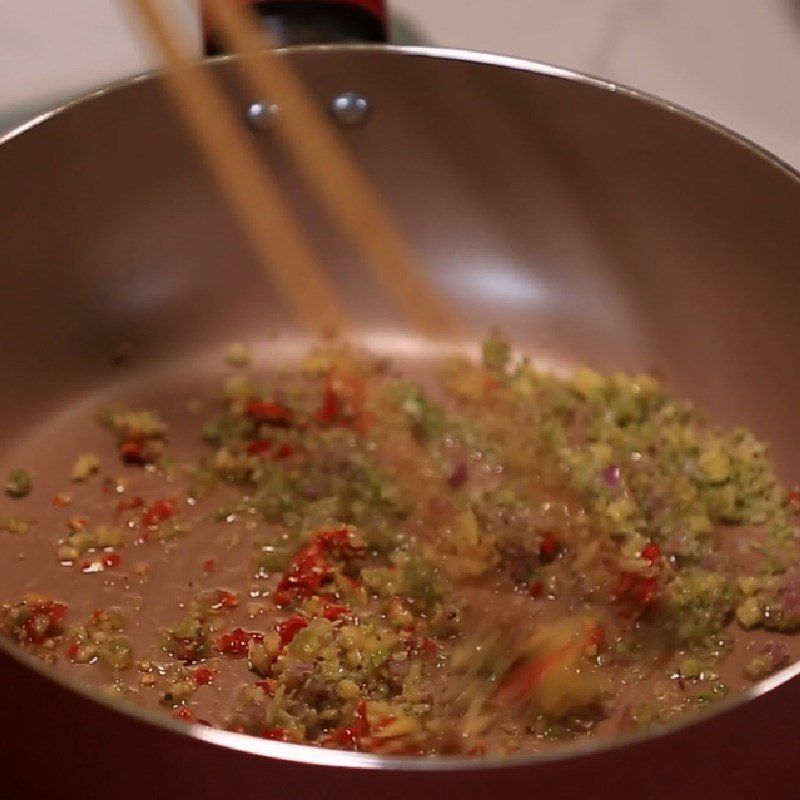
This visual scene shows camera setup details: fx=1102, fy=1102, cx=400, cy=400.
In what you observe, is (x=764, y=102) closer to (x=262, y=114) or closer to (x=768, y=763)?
(x=262, y=114)

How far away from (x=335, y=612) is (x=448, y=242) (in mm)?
459

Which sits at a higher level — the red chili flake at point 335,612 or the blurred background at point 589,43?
the blurred background at point 589,43

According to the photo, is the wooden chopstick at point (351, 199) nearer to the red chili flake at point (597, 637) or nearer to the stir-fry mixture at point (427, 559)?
the stir-fry mixture at point (427, 559)

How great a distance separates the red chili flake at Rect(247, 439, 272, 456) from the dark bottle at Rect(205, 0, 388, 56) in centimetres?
38

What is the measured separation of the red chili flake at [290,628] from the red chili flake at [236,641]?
0.7 inches

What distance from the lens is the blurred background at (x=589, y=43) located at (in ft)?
4.04

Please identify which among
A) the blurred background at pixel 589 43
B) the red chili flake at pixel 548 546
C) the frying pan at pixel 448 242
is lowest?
the red chili flake at pixel 548 546

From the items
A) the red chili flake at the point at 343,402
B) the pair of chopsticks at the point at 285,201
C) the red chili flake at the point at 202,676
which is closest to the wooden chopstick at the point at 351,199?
the pair of chopsticks at the point at 285,201

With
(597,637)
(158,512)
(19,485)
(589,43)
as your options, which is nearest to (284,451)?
(158,512)

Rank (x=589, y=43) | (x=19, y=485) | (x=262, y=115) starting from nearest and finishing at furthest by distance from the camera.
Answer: (x=19, y=485), (x=262, y=115), (x=589, y=43)

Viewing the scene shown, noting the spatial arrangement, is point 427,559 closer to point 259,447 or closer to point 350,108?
point 259,447

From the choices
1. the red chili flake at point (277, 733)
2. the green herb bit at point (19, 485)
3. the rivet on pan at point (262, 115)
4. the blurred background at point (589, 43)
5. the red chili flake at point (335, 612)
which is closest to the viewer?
the red chili flake at point (277, 733)

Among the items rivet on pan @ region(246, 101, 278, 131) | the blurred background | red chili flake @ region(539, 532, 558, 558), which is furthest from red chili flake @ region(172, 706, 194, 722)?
the blurred background

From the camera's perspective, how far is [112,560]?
3.02ft
